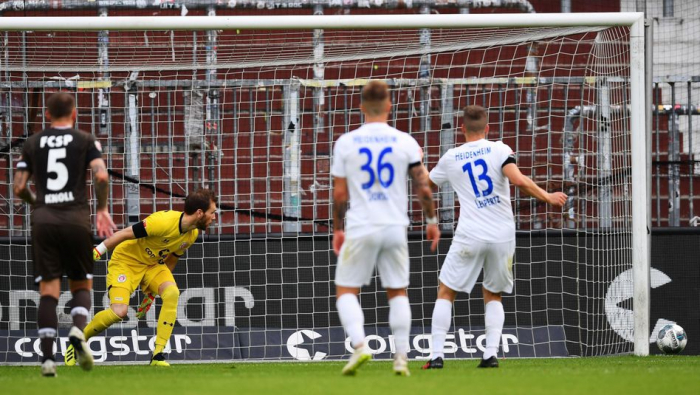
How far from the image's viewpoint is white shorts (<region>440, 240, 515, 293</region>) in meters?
7.61

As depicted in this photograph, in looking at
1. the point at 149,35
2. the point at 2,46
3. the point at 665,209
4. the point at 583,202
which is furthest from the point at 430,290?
the point at 2,46

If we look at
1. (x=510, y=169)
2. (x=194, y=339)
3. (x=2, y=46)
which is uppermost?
(x=2, y=46)

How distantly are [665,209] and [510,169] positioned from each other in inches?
170

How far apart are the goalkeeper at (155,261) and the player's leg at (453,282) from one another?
230 centimetres

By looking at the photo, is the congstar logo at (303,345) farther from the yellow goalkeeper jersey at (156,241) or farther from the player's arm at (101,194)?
the player's arm at (101,194)

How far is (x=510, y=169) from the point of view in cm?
749

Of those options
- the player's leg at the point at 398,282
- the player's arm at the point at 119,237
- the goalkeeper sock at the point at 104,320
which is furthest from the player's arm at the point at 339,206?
the goalkeeper sock at the point at 104,320

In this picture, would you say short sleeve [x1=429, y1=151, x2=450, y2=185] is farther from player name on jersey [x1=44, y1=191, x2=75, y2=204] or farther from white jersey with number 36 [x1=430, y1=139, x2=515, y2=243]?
player name on jersey [x1=44, y1=191, x2=75, y2=204]

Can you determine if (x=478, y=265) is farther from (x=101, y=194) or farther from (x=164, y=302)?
(x=164, y=302)

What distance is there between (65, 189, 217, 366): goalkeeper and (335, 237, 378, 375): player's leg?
9.04 feet

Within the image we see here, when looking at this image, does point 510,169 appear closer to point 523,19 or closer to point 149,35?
point 523,19

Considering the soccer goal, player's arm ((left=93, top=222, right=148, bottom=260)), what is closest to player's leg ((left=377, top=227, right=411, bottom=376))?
player's arm ((left=93, top=222, right=148, bottom=260))

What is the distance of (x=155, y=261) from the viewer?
9.20 metres

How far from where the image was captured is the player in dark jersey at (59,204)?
260 inches
